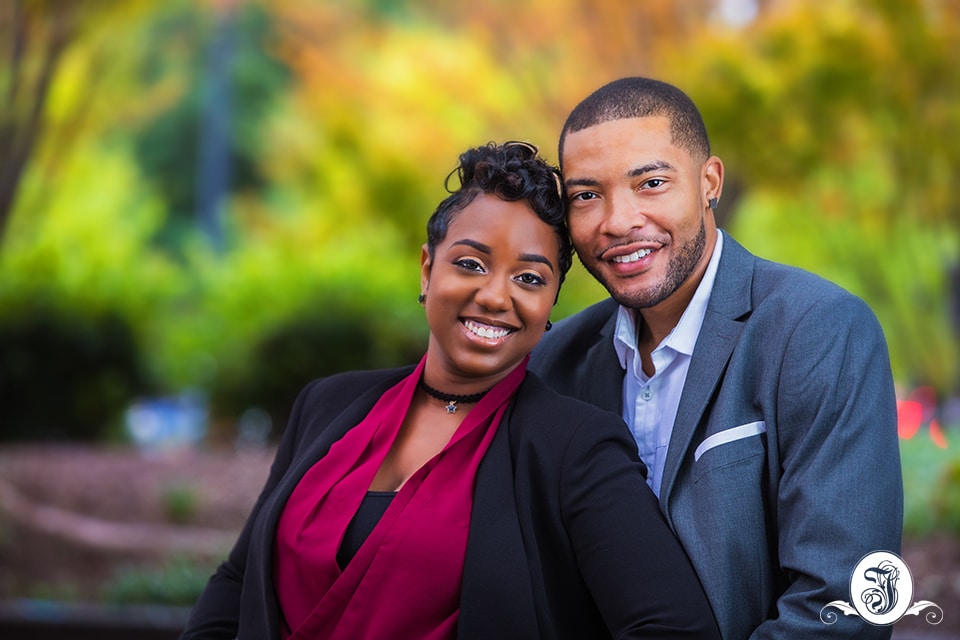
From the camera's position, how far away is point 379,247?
11.9 metres

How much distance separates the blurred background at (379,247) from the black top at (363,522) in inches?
177

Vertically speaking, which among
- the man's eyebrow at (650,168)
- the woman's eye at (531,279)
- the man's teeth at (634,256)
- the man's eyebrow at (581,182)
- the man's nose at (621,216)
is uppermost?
the man's eyebrow at (650,168)

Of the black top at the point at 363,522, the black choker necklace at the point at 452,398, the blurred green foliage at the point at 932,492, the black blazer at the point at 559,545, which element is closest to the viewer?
the black blazer at the point at 559,545

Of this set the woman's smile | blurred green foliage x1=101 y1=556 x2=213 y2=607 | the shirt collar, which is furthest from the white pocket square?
blurred green foliage x1=101 y1=556 x2=213 y2=607

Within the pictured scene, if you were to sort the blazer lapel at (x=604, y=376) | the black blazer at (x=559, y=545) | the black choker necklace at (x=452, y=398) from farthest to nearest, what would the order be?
the blazer lapel at (x=604, y=376)
the black choker necklace at (x=452, y=398)
the black blazer at (x=559, y=545)

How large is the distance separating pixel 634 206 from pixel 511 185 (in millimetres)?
316

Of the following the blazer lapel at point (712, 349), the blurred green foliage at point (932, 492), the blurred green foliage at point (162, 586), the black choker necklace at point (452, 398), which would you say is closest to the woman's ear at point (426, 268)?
the black choker necklace at point (452, 398)

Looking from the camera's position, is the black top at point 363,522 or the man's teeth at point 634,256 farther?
the man's teeth at point 634,256

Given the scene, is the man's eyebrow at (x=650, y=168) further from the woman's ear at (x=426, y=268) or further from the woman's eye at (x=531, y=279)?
the woman's ear at (x=426, y=268)

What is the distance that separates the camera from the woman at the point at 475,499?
240 cm

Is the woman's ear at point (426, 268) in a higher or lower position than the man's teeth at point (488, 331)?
higher

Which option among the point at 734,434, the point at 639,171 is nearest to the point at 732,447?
the point at 734,434

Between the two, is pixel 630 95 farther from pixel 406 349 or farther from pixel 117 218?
pixel 117 218

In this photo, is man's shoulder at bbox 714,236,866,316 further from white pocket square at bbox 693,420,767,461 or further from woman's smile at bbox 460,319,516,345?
woman's smile at bbox 460,319,516,345
